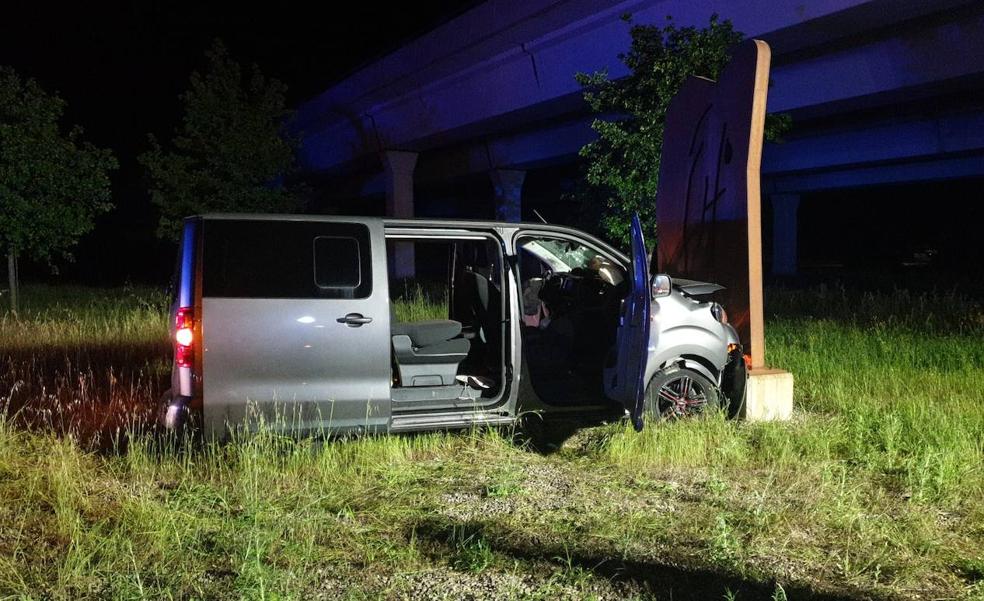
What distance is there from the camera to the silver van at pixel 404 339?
5012 mm

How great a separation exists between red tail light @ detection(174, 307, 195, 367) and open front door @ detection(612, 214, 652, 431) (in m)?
2.87

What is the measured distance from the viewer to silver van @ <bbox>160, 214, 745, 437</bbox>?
16.4ft

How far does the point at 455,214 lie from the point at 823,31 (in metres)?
40.1

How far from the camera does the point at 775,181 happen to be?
36781 mm

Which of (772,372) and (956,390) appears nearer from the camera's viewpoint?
(772,372)

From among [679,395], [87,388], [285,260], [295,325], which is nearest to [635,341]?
[679,395]

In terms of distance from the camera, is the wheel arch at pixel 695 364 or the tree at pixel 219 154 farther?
the tree at pixel 219 154

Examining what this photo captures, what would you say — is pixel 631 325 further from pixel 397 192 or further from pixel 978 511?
pixel 397 192

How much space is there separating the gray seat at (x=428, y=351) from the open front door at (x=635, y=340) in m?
1.42

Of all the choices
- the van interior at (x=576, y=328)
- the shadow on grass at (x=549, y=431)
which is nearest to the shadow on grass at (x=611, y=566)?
the shadow on grass at (x=549, y=431)

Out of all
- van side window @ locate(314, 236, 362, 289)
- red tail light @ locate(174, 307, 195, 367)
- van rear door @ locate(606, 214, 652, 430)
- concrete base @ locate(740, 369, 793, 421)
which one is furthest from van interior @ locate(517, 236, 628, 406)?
red tail light @ locate(174, 307, 195, 367)

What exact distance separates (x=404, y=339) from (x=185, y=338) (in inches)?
71.1

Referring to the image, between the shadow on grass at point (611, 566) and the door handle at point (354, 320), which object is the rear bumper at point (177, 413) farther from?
the shadow on grass at point (611, 566)

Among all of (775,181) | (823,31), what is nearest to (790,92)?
(823,31)
